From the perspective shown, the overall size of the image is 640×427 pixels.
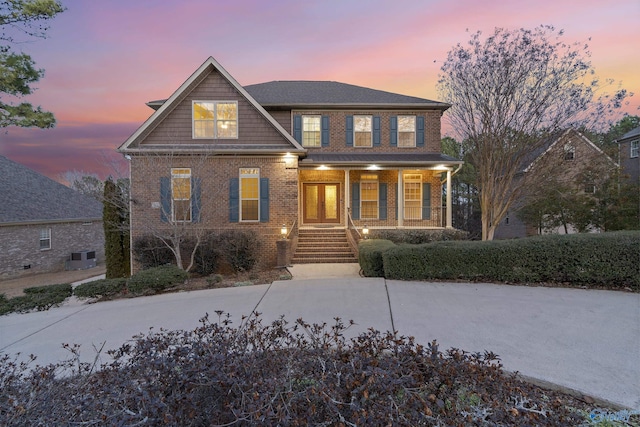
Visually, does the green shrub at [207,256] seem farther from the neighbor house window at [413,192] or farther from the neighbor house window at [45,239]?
the neighbor house window at [45,239]

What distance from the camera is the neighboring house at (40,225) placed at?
667 inches

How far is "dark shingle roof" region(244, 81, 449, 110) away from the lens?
46.1 ft

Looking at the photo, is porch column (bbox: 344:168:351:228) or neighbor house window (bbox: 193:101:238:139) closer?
Answer: neighbor house window (bbox: 193:101:238:139)

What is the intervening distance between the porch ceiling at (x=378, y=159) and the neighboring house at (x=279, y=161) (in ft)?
0.15

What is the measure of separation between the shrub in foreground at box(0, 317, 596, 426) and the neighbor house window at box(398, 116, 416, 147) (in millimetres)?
13285

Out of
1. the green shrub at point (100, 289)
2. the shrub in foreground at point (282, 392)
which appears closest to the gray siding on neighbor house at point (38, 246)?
the green shrub at point (100, 289)

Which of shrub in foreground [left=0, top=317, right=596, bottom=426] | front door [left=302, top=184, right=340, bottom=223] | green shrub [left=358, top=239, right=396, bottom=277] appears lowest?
green shrub [left=358, top=239, right=396, bottom=277]

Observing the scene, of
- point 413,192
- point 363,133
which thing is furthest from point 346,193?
point 413,192

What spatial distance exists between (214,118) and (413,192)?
9273 mm

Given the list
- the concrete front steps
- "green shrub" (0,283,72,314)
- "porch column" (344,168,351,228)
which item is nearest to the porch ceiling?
"porch column" (344,168,351,228)

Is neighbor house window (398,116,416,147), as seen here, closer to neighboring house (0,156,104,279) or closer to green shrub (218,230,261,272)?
green shrub (218,230,261,272)

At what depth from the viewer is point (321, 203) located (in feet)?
47.8

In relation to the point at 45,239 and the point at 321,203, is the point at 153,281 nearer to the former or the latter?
the point at 321,203

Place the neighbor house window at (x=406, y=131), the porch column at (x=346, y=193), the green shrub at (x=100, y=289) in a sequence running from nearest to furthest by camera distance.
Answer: the green shrub at (x=100, y=289), the porch column at (x=346, y=193), the neighbor house window at (x=406, y=131)
